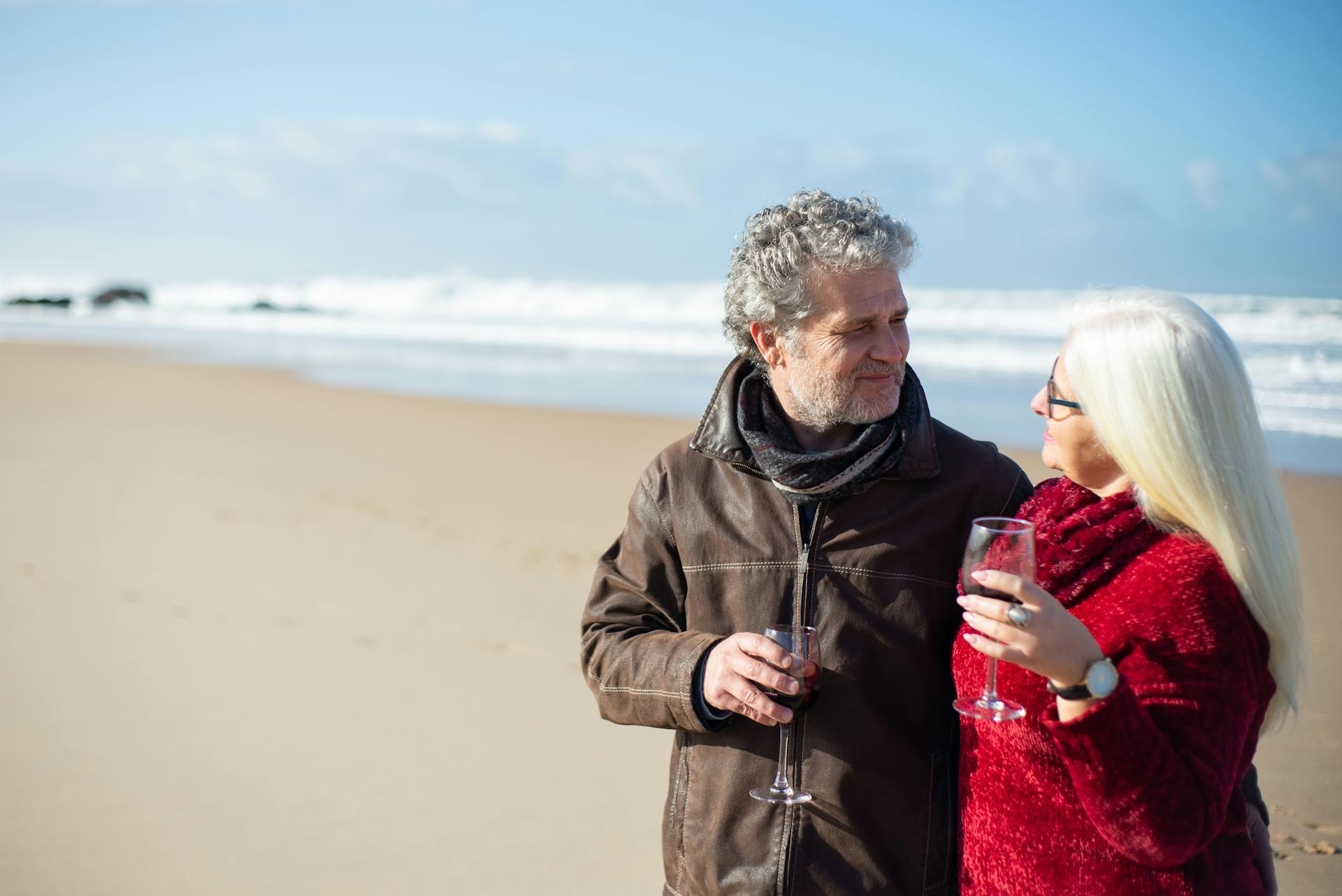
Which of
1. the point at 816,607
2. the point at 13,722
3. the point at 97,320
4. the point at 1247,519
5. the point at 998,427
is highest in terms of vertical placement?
the point at 97,320

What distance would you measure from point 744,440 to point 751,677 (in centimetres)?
59

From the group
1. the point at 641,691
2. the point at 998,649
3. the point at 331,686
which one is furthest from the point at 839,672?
the point at 331,686

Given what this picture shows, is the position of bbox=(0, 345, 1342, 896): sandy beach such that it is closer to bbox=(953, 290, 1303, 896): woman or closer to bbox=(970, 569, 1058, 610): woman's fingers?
bbox=(953, 290, 1303, 896): woman

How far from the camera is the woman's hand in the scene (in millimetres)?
1897

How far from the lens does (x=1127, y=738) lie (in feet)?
6.17

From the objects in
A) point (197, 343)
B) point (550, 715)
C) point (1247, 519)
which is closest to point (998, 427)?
point (550, 715)

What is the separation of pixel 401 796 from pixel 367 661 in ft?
4.71

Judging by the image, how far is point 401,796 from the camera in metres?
4.88

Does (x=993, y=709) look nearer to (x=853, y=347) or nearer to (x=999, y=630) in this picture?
(x=999, y=630)

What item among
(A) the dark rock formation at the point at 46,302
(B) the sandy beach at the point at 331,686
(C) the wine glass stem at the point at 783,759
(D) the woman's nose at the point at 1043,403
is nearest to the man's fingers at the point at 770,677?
(C) the wine glass stem at the point at 783,759

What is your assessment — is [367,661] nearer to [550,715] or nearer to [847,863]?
[550,715]

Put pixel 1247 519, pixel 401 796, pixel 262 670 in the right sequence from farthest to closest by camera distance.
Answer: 1. pixel 262 670
2. pixel 401 796
3. pixel 1247 519

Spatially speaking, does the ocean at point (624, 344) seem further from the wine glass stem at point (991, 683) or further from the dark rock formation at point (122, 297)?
the dark rock formation at point (122, 297)

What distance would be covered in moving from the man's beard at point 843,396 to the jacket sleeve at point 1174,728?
0.80 metres
